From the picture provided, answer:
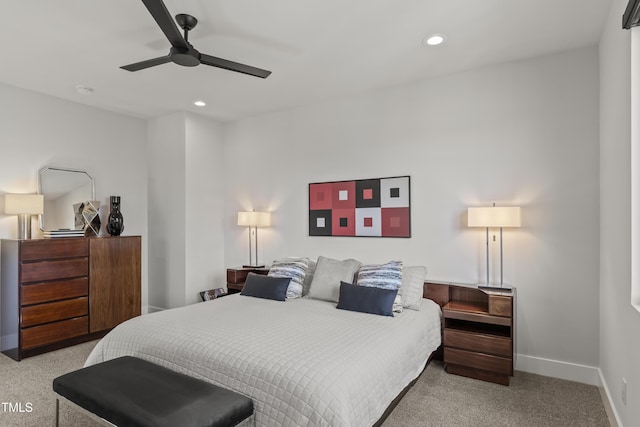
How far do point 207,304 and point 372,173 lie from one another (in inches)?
86.6

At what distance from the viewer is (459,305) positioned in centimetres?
331

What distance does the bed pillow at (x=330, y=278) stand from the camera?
348cm

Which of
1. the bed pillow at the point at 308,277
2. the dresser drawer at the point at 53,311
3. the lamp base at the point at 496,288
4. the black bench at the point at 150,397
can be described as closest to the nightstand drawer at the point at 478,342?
the lamp base at the point at 496,288

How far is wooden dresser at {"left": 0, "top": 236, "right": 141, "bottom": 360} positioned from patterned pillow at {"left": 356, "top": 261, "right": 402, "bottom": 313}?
2.95 meters

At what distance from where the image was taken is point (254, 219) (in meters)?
4.69

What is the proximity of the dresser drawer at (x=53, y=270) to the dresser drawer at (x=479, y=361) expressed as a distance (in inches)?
152

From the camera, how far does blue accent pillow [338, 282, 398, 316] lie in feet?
9.75

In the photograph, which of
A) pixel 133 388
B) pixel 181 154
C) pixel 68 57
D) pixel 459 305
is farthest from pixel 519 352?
pixel 68 57

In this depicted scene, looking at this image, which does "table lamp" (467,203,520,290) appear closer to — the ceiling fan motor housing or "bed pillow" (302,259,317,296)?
"bed pillow" (302,259,317,296)

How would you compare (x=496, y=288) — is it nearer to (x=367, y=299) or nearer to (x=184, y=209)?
(x=367, y=299)

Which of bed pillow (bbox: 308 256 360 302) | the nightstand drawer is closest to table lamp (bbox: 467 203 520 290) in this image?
the nightstand drawer

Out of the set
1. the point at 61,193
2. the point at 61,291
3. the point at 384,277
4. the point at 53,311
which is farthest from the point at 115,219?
the point at 384,277

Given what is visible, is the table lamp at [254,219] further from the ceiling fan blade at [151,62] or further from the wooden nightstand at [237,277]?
the ceiling fan blade at [151,62]

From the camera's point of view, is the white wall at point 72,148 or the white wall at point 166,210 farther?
the white wall at point 166,210
